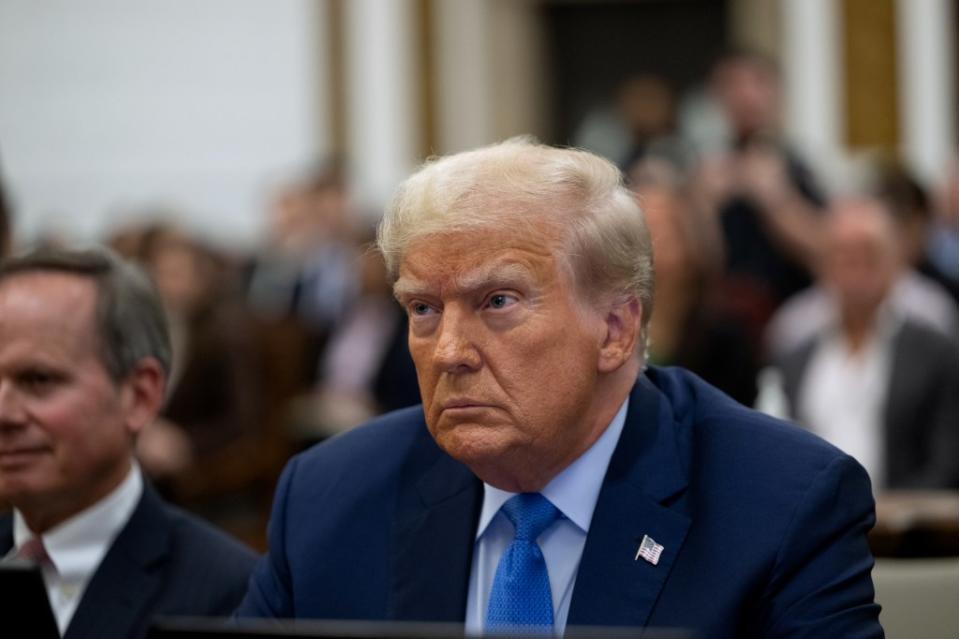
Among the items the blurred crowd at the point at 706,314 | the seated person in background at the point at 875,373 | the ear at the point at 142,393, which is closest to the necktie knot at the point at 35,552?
the ear at the point at 142,393

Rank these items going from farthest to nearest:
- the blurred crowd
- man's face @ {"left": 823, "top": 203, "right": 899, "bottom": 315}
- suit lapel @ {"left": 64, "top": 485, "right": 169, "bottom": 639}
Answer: man's face @ {"left": 823, "top": 203, "right": 899, "bottom": 315} < the blurred crowd < suit lapel @ {"left": 64, "top": 485, "right": 169, "bottom": 639}

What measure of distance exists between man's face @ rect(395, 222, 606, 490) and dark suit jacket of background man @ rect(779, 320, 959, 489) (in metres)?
2.96

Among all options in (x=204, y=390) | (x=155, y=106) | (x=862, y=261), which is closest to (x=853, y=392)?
(x=862, y=261)

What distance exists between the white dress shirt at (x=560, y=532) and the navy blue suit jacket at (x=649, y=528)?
0.03 m

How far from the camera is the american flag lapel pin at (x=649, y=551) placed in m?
2.35

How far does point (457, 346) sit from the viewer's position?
2.32 m

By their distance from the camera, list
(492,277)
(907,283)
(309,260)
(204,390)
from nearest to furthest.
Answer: (492,277), (907,283), (204,390), (309,260)

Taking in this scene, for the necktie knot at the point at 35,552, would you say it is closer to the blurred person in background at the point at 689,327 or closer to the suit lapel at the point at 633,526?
the suit lapel at the point at 633,526

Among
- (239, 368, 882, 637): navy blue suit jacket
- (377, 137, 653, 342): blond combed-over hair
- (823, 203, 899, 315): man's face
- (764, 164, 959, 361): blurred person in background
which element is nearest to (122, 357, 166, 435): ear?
(239, 368, 882, 637): navy blue suit jacket

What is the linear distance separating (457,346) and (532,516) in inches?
12.2

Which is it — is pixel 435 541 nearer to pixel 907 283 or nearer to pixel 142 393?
pixel 142 393

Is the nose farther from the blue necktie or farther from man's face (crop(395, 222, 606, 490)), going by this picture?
the blue necktie

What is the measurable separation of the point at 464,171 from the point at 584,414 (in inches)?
16.4

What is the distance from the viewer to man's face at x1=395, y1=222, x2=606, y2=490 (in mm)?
2311
